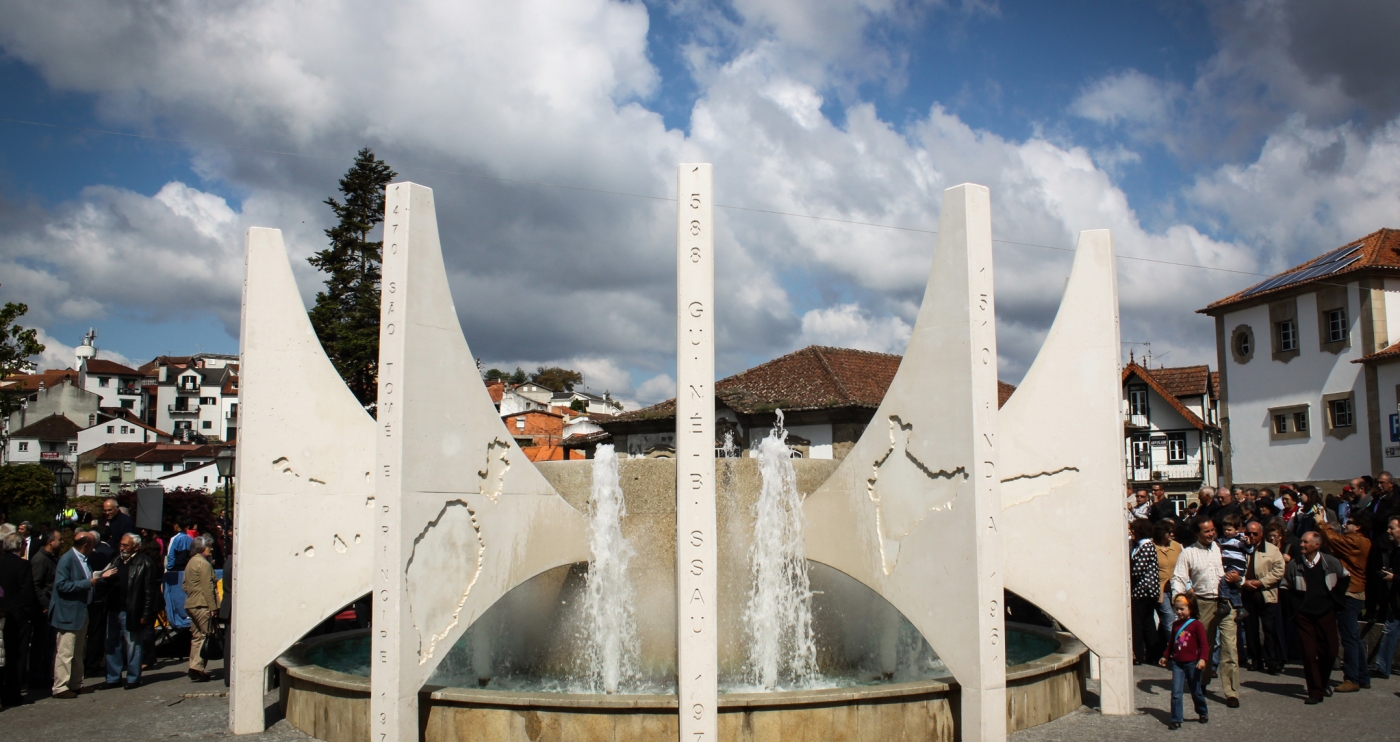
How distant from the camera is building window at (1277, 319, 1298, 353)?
30031mm

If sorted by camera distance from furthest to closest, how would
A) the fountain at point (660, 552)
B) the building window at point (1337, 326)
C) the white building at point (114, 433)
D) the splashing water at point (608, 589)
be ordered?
1. the white building at point (114, 433)
2. the building window at point (1337, 326)
3. the splashing water at point (608, 589)
4. the fountain at point (660, 552)

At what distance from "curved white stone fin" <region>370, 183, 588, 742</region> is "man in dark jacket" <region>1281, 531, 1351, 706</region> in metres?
6.92

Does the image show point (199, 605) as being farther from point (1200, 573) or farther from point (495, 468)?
point (1200, 573)

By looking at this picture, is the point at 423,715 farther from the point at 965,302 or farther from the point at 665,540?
the point at 965,302

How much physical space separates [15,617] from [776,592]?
7287 mm

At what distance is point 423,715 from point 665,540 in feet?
9.35

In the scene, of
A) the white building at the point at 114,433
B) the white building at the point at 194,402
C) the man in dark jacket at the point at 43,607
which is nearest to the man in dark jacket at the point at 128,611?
the man in dark jacket at the point at 43,607

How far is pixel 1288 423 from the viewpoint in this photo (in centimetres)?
3017

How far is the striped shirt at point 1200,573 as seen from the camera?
326 inches

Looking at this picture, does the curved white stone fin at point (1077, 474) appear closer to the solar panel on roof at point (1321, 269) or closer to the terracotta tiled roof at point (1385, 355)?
the terracotta tiled roof at point (1385, 355)

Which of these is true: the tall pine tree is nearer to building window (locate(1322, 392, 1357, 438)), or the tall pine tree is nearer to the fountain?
Answer: the fountain

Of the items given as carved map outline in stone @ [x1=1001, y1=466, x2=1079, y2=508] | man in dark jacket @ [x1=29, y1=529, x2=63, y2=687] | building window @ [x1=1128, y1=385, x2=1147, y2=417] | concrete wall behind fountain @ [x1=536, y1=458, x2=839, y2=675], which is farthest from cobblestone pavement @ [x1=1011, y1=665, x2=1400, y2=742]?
building window @ [x1=1128, y1=385, x2=1147, y2=417]

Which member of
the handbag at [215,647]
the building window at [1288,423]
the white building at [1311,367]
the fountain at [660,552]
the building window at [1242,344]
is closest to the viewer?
the fountain at [660,552]

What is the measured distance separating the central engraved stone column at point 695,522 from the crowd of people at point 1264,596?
3.84 m
